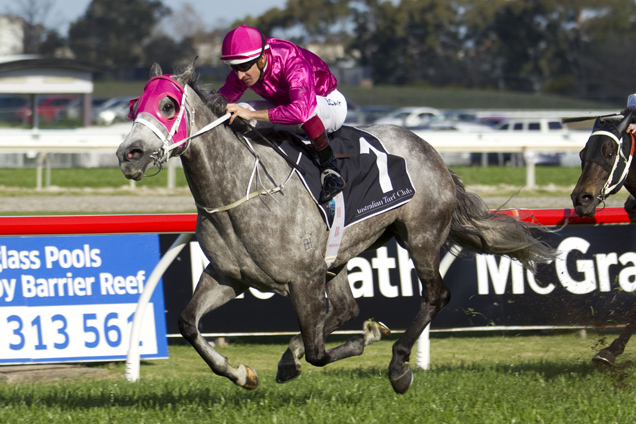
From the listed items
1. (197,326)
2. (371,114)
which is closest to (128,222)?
(197,326)

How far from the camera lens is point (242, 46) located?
3582mm

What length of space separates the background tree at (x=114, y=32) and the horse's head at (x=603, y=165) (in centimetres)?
4544

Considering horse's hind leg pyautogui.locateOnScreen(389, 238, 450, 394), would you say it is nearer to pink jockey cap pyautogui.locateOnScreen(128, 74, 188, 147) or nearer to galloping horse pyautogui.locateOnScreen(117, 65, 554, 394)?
galloping horse pyautogui.locateOnScreen(117, 65, 554, 394)

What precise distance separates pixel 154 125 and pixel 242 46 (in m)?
0.54

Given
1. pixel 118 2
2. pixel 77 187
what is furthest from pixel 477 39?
pixel 77 187

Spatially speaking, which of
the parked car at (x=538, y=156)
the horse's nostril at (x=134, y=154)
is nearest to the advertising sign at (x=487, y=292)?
the horse's nostril at (x=134, y=154)

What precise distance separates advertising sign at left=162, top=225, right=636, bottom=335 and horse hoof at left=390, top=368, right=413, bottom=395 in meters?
1.48

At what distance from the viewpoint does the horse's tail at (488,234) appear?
464 cm

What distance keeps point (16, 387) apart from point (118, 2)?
161ft

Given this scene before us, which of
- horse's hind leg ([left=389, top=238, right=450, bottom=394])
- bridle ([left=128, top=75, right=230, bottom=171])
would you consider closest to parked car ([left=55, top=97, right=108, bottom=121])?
horse's hind leg ([left=389, top=238, right=450, bottom=394])

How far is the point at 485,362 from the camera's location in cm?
503

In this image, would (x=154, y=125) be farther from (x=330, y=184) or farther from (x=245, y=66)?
(x=330, y=184)

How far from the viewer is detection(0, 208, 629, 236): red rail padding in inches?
189

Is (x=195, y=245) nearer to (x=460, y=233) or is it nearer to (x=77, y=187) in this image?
Result: (x=460, y=233)
